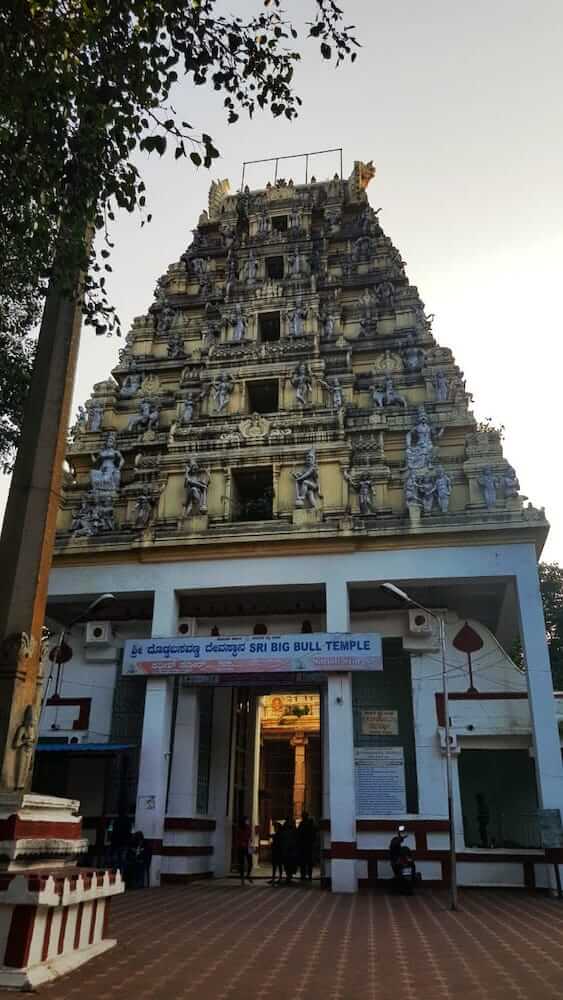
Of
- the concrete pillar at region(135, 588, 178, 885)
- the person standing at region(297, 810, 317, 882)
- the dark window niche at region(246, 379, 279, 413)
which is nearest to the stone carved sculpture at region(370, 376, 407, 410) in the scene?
the dark window niche at region(246, 379, 279, 413)

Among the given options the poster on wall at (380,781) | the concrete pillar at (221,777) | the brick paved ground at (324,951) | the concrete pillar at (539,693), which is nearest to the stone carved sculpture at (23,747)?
the brick paved ground at (324,951)

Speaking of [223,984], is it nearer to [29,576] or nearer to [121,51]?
[29,576]

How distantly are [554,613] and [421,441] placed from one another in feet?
55.3

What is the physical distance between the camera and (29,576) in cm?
746

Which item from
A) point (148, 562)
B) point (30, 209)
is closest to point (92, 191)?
point (30, 209)

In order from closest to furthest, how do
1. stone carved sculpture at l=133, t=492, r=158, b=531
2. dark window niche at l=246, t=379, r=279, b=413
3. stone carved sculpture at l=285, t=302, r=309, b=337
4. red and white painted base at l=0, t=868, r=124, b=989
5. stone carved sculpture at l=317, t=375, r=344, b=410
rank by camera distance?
red and white painted base at l=0, t=868, r=124, b=989 → stone carved sculpture at l=133, t=492, r=158, b=531 → stone carved sculpture at l=317, t=375, r=344, b=410 → dark window niche at l=246, t=379, r=279, b=413 → stone carved sculpture at l=285, t=302, r=309, b=337

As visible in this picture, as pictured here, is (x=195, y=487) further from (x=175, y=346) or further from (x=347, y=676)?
(x=347, y=676)

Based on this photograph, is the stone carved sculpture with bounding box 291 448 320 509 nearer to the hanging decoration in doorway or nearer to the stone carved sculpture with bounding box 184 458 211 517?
the stone carved sculpture with bounding box 184 458 211 517

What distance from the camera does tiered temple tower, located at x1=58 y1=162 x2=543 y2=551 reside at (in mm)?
16547

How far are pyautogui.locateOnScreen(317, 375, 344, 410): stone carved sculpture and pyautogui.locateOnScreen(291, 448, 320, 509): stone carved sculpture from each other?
1590 mm

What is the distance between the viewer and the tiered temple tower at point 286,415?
16.5 m

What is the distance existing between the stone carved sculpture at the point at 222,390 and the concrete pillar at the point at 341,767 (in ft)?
20.1

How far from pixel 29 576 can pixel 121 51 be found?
564 centimetres

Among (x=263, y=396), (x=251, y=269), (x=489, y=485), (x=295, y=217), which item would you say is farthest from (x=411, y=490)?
(x=295, y=217)
